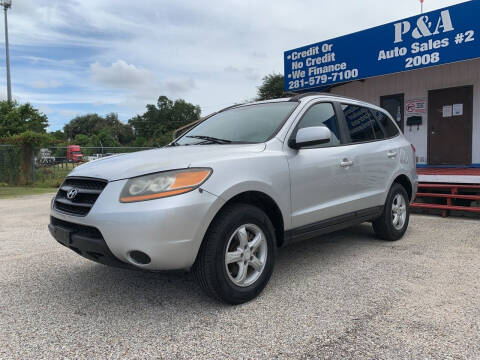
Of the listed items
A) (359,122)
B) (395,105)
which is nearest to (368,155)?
(359,122)

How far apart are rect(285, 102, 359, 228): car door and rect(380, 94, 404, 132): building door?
708 cm

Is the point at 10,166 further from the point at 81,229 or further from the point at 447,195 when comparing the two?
the point at 447,195

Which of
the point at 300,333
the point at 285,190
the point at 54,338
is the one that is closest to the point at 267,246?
the point at 285,190

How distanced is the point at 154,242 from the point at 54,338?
0.92 metres

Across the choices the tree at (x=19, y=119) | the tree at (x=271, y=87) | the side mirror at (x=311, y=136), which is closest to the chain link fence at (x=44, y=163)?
the tree at (x=19, y=119)

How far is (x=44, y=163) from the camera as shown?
1512 centimetres

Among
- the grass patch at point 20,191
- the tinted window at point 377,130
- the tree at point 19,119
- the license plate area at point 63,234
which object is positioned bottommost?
the grass patch at point 20,191

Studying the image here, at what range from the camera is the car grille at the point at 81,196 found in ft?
9.32

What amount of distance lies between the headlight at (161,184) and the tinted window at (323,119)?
1.40 m

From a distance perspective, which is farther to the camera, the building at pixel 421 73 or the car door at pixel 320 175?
the building at pixel 421 73

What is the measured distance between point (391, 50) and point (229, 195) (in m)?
7.38

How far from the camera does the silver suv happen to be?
263cm

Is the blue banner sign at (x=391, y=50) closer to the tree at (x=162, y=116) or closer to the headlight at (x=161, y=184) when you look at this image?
the headlight at (x=161, y=184)

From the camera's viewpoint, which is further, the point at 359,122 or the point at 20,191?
the point at 20,191
